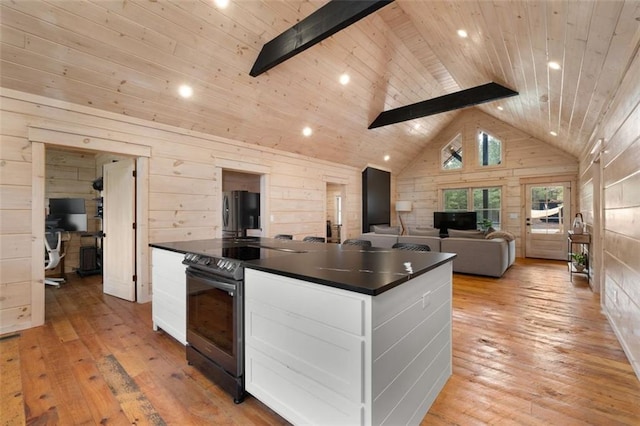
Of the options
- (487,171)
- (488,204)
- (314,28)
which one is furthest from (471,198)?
(314,28)

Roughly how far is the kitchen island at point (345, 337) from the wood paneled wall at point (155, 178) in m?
2.89

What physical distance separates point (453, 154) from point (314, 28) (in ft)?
22.7

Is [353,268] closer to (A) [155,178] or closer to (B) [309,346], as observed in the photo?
(B) [309,346]

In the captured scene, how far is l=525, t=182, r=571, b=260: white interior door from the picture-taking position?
6.93 m

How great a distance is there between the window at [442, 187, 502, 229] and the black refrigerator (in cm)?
574

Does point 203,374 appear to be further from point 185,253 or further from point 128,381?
point 185,253

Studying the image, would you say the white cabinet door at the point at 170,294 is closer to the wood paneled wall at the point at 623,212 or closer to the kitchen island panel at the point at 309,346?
the kitchen island panel at the point at 309,346

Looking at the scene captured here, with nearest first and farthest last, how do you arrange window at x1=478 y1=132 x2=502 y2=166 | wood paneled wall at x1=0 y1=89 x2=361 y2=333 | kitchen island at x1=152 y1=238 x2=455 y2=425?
kitchen island at x1=152 y1=238 x2=455 y2=425 < wood paneled wall at x1=0 y1=89 x2=361 y2=333 < window at x1=478 y1=132 x2=502 y2=166

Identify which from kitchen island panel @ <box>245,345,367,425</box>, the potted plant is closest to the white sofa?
the potted plant

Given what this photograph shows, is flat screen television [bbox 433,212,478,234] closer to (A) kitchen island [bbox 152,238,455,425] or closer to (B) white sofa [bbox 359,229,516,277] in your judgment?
(B) white sofa [bbox 359,229,516,277]

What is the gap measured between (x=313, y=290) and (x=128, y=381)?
168 centimetres

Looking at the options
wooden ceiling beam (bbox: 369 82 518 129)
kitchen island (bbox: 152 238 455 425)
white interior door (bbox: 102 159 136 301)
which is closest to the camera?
kitchen island (bbox: 152 238 455 425)

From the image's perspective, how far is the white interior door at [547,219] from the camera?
6.93m

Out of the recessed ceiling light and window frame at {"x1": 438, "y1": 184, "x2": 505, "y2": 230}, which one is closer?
the recessed ceiling light
